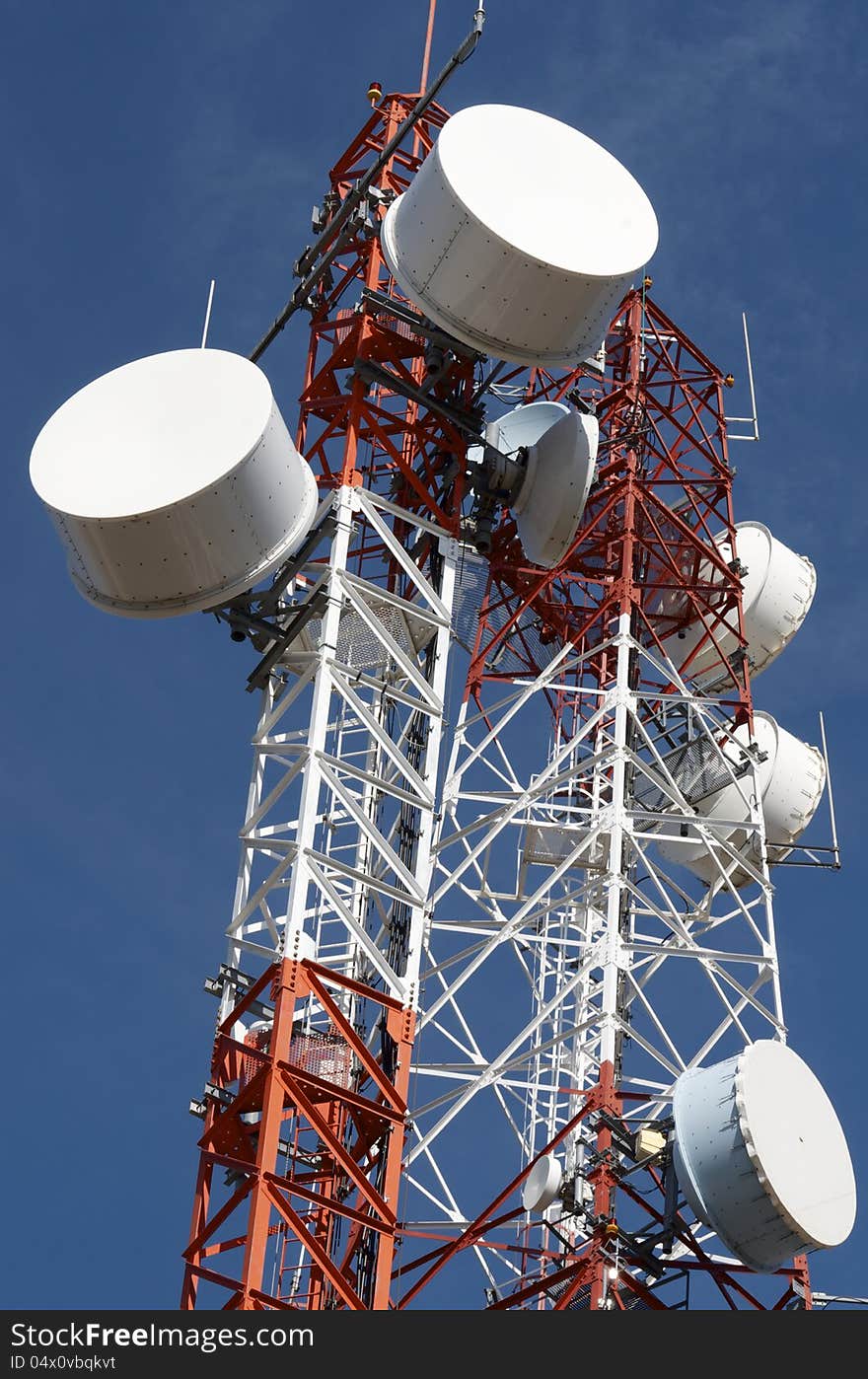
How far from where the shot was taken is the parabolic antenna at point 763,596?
193 ft

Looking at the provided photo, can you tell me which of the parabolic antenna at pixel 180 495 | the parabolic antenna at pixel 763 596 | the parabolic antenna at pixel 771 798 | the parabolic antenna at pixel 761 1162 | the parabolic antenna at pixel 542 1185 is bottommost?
the parabolic antenna at pixel 761 1162

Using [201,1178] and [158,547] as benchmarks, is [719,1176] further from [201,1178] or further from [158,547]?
[158,547]

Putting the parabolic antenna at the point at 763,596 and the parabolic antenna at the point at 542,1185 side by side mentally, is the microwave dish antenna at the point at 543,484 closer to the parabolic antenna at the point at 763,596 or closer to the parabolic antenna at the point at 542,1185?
the parabolic antenna at the point at 763,596

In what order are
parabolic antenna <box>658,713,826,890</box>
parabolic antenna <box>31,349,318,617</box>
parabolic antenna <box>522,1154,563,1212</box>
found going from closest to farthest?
parabolic antenna <box>31,349,318,617</box> → parabolic antenna <box>522,1154,563,1212</box> → parabolic antenna <box>658,713,826,890</box>

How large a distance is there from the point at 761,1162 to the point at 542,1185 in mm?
4694

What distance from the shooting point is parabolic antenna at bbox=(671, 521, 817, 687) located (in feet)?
193

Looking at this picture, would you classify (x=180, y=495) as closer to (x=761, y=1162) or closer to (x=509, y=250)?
(x=509, y=250)

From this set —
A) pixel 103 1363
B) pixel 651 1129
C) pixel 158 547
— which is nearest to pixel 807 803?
pixel 651 1129

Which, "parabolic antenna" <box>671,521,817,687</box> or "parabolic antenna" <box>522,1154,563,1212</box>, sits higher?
"parabolic antenna" <box>671,521,817,687</box>

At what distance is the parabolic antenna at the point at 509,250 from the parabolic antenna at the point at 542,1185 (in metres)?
14.2

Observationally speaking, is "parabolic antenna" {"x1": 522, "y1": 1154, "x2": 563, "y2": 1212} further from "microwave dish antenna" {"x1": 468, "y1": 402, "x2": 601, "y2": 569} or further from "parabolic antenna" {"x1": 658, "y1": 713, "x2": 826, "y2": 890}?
"microwave dish antenna" {"x1": 468, "y1": 402, "x2": 601, "y2": 569}

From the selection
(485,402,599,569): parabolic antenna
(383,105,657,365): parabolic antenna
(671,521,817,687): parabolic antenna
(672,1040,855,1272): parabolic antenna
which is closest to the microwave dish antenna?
(485,402,599,569): parabolic antenna

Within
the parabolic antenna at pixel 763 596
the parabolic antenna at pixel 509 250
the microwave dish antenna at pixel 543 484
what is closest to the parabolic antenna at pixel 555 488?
the microwave dish antenna at pixel 543 484

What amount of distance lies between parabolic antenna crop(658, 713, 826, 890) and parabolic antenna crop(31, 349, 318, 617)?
1498 cm
